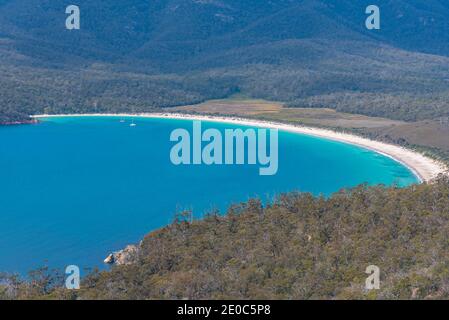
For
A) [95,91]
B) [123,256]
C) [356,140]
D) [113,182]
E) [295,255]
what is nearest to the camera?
[295,255]

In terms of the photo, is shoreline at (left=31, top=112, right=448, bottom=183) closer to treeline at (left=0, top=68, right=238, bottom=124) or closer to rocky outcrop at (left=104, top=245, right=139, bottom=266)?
treeline at (left=0, top=68, right=238, bottom=124)

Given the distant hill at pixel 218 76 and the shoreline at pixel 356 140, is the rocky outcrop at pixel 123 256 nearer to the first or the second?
the shoreline at pixel 356 140

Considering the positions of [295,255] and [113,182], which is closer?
[295,255]

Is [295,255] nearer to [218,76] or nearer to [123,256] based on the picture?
[123,256]

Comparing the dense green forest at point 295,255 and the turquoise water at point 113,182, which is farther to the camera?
the turquoise water at point 113,182

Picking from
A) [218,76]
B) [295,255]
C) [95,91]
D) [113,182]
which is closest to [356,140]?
[113,182]


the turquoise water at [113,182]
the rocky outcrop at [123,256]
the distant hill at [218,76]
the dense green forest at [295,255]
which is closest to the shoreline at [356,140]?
the turquoise water at [113,182]

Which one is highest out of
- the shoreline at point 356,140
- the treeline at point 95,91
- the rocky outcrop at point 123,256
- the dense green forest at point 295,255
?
the treeline at point 95,91

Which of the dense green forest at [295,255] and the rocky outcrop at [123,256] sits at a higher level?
the dense green forest at [295,255]
